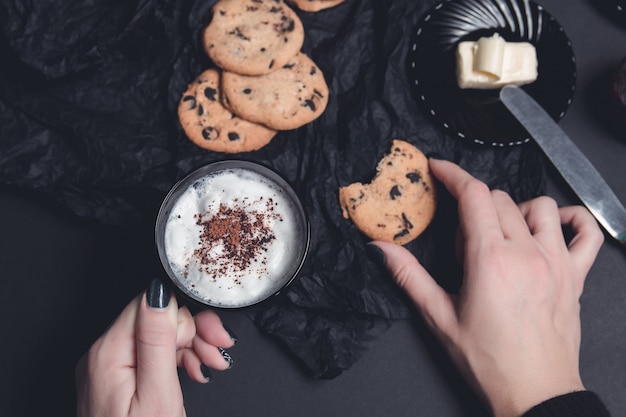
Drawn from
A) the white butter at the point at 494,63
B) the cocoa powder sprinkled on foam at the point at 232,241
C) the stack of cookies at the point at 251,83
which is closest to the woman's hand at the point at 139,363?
the cocoa powder sprinkled on foam at the point at 232,241

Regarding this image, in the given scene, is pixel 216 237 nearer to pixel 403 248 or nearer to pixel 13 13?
pixel 403 248

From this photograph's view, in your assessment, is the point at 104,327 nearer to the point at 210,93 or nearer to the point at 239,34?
the point at 210,93

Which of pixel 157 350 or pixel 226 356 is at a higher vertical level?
pixel 157 350

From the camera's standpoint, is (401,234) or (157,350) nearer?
(157,350)

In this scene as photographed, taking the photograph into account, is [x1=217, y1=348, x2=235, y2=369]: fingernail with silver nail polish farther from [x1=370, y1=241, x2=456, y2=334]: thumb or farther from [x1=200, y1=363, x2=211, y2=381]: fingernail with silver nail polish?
[x1=370, y1=241, x2=456, y2=334]: thumb

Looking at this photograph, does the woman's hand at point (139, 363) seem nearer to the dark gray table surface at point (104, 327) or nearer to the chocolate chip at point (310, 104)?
the dark gray table surface at point (104, 327)

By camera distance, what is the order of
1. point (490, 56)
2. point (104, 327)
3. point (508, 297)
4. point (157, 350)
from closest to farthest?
point (157, 350), point (508, 297), point (490, 56), point (104, 327)

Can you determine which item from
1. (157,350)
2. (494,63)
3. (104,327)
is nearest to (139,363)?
(157,350)
